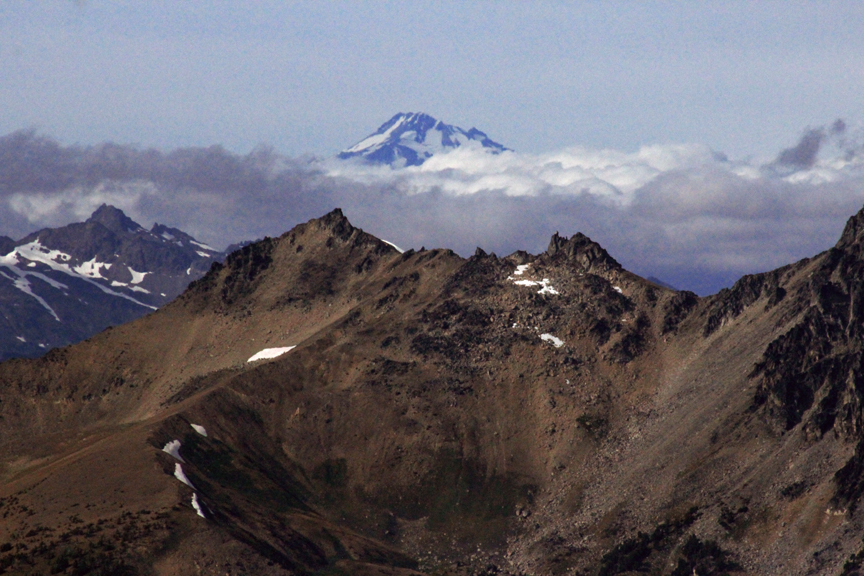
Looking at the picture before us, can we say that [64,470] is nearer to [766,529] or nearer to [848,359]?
[766,529]

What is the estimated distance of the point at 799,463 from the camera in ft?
604

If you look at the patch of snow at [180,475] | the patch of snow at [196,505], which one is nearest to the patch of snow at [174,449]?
the patch of snow at [180,475]

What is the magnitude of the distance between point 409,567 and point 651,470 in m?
44.5

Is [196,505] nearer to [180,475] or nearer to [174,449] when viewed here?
[180,475]

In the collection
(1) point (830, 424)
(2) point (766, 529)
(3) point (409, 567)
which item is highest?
(1) point (830, 424)

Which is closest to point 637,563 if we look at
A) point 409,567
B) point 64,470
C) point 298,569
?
point 409,567

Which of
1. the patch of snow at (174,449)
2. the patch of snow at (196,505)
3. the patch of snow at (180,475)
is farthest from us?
the patch of snow at (174,449)

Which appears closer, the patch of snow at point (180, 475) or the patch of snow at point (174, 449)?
the patch of snow at point (180, 475)

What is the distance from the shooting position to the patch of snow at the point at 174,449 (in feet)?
633

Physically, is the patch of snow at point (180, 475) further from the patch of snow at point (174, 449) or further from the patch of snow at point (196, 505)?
the patch of snow at point (196, 505)

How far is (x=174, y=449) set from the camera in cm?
19625

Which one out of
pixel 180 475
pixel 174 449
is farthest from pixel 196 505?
pixel 174 449

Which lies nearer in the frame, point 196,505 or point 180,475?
point 196,505

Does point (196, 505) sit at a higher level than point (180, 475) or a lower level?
lower
